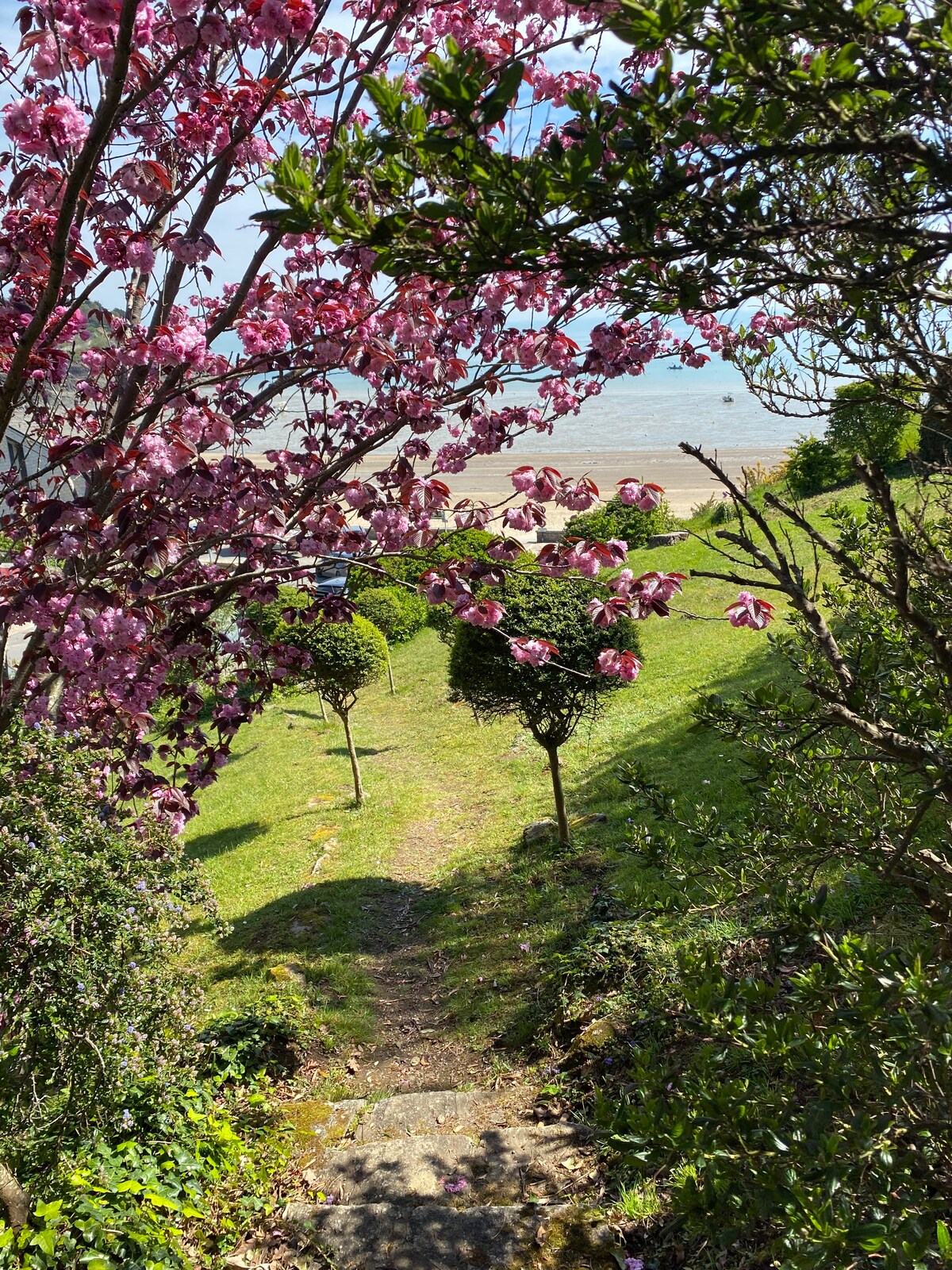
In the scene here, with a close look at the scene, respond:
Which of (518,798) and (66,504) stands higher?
(66,504)

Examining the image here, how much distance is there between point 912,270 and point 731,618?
1836 millimetres

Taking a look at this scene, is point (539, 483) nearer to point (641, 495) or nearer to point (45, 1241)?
point (641, 495)

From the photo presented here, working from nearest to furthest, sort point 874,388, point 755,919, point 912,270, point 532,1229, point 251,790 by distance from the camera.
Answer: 1. point 912,270
2. point 874,388
3. point 532,1229
4. point 755,919
5. point 251,790

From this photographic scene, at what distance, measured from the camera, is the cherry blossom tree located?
11.0 ft

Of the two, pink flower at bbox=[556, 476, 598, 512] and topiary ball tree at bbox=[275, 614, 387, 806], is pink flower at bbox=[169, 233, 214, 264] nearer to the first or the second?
pink flower at bbox=[556, 476, 598, 512]

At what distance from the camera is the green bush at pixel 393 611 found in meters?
19.5

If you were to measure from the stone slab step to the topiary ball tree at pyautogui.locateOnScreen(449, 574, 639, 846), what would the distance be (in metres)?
3.50

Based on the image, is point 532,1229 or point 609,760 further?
point 609,760

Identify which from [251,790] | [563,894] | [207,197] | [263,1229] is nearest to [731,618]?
[207,197]

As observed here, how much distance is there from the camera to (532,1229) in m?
3.46

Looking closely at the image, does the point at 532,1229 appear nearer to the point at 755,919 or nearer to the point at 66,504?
the point at 755,919

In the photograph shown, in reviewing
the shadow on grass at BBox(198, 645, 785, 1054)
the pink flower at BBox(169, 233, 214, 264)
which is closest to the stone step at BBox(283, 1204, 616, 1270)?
the shadow on grass at BBox(198, 645, 785, 1054)

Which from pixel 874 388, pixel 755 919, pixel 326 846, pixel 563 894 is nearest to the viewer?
pixel 874 388

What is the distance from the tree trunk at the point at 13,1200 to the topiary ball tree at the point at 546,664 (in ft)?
17.3
